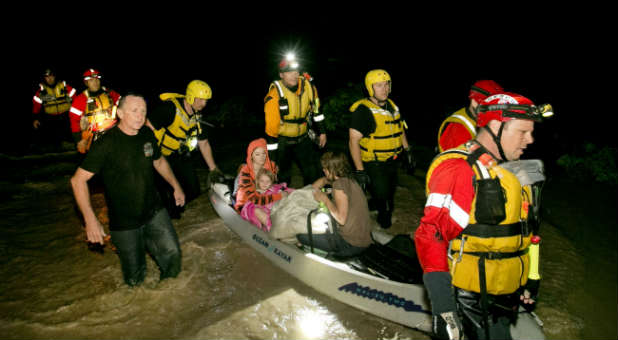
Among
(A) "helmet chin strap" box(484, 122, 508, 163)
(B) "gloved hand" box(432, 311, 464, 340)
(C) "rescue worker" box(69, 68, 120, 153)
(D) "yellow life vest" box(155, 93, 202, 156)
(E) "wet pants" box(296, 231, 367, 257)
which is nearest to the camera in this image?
(B) "gloved hand" box(432, 311, 464, 340)

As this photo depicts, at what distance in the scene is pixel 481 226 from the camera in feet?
6.05

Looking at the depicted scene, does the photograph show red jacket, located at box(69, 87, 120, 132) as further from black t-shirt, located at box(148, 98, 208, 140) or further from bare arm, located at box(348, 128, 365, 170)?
bare arm, located at box(348, 128, 365, 170)

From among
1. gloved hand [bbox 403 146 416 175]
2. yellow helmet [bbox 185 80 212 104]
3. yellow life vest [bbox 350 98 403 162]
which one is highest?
yellow helmet [bbox 185 80 212 104]

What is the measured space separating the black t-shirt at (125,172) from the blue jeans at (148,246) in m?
0.11

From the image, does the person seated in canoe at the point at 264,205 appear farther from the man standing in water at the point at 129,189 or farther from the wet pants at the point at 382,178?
the wet pants at the point at 382,178

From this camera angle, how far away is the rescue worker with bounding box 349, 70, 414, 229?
13.7 ft

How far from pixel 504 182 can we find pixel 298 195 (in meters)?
2.28

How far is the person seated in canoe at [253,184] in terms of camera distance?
440 centimetres

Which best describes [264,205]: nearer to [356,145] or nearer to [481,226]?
[356,145]

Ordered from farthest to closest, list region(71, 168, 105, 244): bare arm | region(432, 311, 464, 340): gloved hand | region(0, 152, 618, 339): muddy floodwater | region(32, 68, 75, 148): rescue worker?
1. region(32, 68, 75, 148): rescue worker
2. region(0, 152, 618, 339): muddy floodwater
3. region(71, 168, 105, 244): bare arm
4. region(432, 311, 464, 340): gloved hand

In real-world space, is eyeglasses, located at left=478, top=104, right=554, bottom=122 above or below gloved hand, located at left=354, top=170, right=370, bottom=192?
above

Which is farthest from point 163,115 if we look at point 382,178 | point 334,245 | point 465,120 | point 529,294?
point 529,294

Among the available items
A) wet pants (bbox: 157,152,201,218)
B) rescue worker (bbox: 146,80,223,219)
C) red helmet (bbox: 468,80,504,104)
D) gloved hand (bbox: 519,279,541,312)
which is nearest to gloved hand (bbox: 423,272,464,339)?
gloved hand (bbox: 519,279,541,312)

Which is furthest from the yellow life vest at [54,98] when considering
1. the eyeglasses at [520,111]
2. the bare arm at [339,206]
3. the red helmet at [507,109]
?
the eyeglasses at [520,111]
